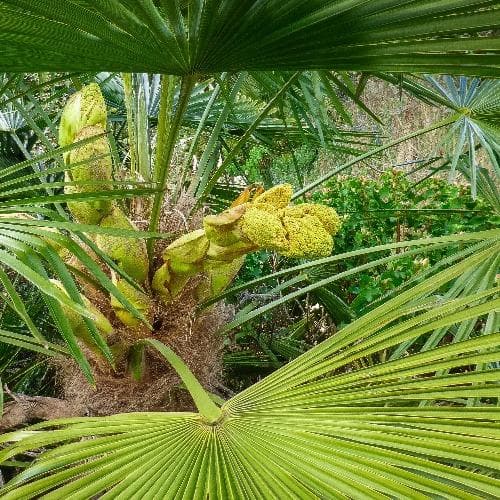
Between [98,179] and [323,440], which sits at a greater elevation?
[98,179]

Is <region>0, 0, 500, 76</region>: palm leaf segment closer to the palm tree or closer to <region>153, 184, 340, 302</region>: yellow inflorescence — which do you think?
the palm tree

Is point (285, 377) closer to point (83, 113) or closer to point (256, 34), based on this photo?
point (256, 34)

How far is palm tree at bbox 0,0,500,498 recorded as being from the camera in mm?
631

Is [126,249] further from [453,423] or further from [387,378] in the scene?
[453,423]

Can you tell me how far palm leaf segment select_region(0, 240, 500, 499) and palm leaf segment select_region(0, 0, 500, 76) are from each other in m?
0.31

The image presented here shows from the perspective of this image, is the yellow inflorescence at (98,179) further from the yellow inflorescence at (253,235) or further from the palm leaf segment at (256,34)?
the palm leaf segment at (256,34)

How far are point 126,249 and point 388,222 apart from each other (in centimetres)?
152

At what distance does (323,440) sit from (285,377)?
192 mm

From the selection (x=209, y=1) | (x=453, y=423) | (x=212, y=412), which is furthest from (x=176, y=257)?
(x=453, y=423)

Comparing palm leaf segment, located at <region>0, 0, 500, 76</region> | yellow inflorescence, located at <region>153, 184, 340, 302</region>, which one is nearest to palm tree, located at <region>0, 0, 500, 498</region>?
palm leaf segment, located at <region>0, 0, 500, 76</region>

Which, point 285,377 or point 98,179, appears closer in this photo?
point 285,377

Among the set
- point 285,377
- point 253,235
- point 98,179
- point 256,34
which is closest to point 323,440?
point 285,377

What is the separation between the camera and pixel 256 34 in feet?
2.78

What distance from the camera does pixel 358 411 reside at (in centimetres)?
73
